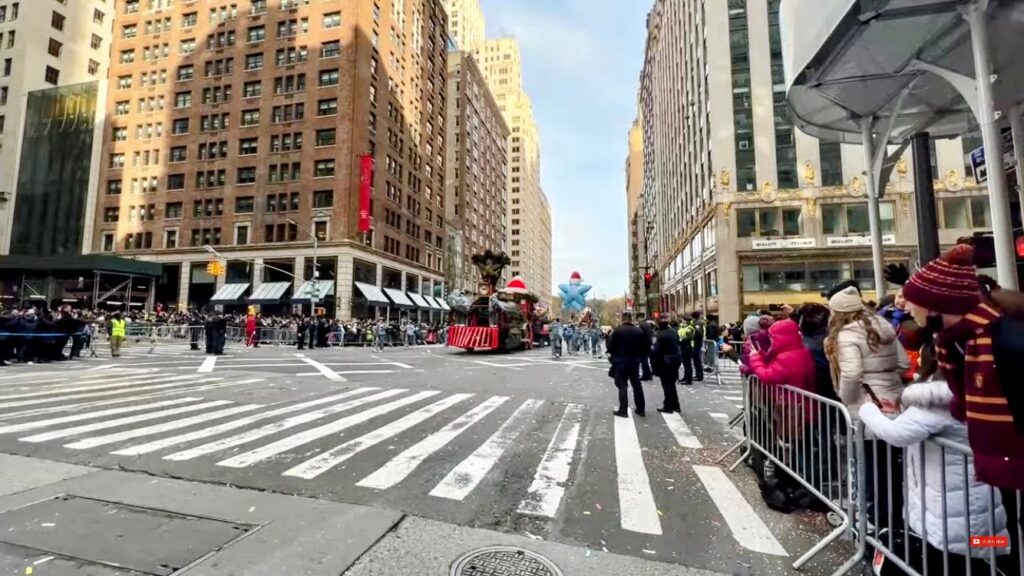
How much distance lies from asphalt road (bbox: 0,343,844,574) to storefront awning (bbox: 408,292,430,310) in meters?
40.3

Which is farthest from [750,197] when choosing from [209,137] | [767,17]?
[209,137]

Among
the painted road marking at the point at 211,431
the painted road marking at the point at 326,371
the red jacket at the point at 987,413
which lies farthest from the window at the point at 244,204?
the red jacket at the point at 987,413

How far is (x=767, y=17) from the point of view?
38.1m

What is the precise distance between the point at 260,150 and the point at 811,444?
5077 cm

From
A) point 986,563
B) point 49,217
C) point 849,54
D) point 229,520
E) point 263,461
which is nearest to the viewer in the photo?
point 986,563

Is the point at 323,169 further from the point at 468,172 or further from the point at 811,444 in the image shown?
the point at 811,444

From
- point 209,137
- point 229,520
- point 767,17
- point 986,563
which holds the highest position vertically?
point 767,17

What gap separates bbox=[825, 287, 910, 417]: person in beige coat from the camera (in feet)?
12.1

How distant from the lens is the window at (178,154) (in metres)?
47.7

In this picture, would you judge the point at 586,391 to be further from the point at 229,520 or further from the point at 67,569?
the point at 67,569

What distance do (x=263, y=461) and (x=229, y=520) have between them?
1.77 m

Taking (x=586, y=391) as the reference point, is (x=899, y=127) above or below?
above

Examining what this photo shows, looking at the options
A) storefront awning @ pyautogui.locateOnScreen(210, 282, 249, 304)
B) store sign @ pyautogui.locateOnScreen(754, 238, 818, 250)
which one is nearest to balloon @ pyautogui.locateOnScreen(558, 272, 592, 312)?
store sign @ pyautogui.locateOnScreen(754, 238, 818, 250)

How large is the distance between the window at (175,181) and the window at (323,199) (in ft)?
49.1
